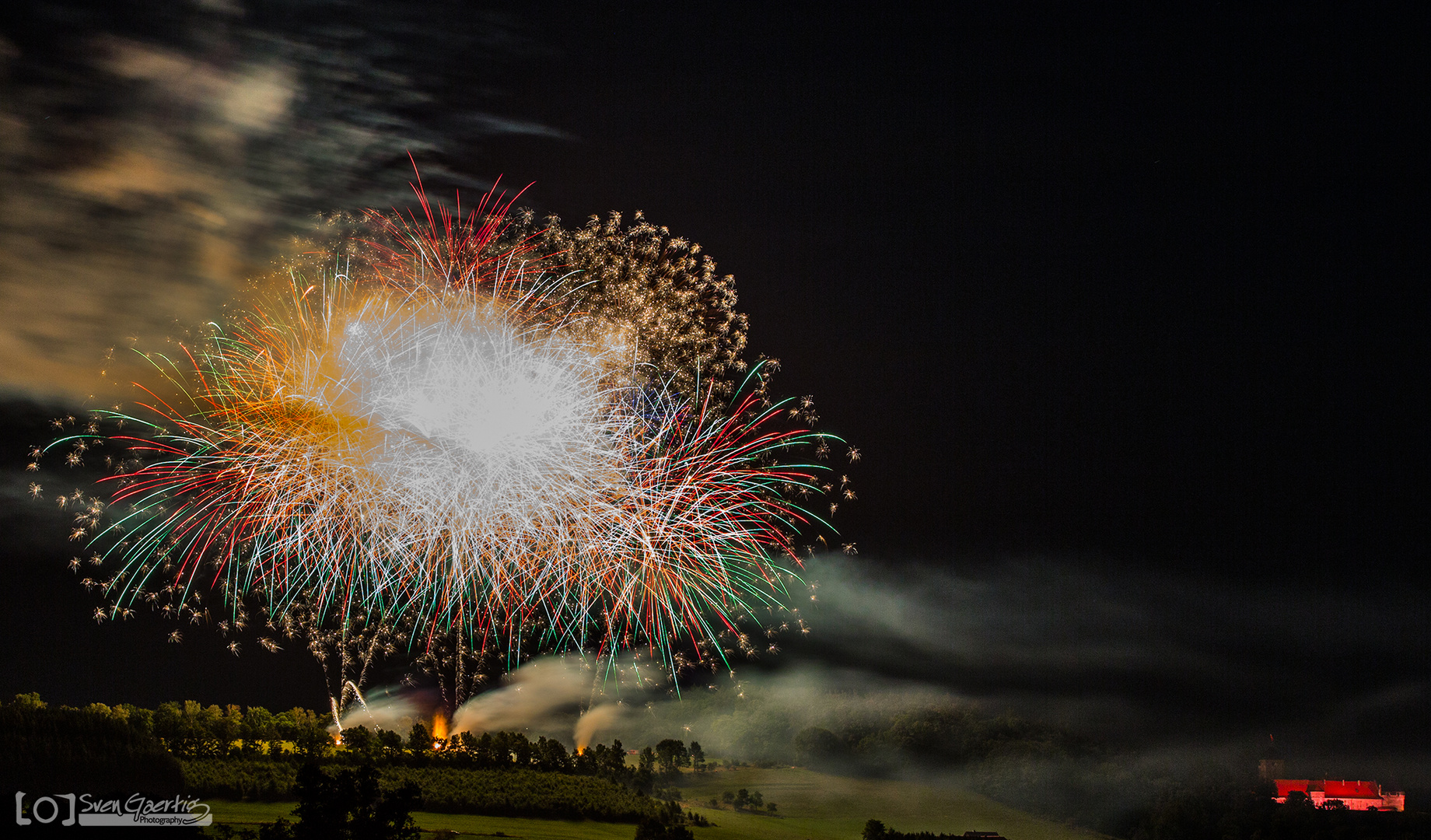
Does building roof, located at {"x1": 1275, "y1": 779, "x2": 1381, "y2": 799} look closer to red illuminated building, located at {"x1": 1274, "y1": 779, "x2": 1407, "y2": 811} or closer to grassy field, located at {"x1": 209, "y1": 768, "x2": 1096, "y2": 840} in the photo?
red illuminated building, located at {"x1": 1274, "y1": 779, "x2": 1407, "y2": 811}

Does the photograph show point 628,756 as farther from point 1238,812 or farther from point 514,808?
point 1238,812

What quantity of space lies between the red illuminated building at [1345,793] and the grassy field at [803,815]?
59.5 feet

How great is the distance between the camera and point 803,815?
4328 cm

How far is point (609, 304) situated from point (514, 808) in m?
19.1

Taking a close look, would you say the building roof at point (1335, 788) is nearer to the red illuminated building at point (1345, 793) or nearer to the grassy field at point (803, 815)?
the red illuminated building at point (1345, 793)

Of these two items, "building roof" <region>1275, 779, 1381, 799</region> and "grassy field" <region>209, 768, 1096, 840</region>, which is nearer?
"grassy field" <region>209, 768, 1096, 840</region>

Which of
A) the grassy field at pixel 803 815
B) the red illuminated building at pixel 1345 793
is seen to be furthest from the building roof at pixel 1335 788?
the grassy field at pixel 803 815

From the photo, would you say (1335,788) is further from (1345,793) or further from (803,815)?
(803,815)

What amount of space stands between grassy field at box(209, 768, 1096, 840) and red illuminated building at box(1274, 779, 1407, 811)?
59.5 feet

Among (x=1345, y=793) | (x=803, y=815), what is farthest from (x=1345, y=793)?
(x=803, y=815)

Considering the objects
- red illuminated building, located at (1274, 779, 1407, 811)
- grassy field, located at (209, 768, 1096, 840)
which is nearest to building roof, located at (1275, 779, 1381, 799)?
red illuminated building, located at (1274, 779, 1407, 811)

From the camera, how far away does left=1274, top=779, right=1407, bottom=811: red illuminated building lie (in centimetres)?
5406

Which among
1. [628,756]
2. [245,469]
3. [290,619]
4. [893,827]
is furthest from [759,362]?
[893,827]

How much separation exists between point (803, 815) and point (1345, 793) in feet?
128
